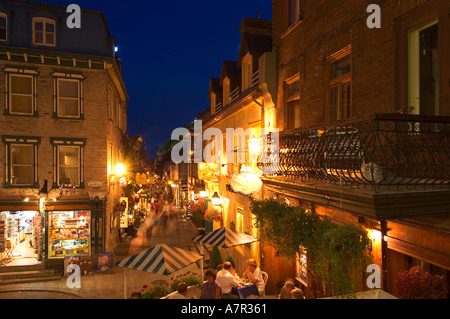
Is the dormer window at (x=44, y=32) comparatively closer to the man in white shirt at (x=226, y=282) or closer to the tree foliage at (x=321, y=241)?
the man in white shirt at (x=226, y=282)

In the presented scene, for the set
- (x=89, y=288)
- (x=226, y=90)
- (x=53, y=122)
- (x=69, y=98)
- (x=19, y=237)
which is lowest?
(x=89, y=288)

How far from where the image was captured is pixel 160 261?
28.8ft

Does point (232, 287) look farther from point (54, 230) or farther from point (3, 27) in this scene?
point (3, 27)

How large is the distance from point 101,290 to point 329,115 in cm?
1209

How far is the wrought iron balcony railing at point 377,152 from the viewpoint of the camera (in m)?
4.80

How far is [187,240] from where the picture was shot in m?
23.5

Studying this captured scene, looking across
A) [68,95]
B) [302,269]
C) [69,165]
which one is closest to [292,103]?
[302,269]

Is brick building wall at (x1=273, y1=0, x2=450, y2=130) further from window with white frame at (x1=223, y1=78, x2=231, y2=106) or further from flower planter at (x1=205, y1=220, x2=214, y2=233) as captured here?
flower planter at (x1=205, y1=220, x2=214, y2=233)

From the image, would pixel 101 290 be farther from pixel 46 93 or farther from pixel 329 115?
pixel 329 115

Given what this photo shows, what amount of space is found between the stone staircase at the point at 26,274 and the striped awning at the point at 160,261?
9.36 metres

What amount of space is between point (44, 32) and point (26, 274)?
42.1 ft

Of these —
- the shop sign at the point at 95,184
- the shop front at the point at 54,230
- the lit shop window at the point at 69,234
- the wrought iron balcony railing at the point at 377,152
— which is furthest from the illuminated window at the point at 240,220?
the lit shop window at the point at 69,234

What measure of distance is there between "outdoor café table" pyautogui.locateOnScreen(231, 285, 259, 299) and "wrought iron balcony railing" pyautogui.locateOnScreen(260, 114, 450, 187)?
354 centimetres

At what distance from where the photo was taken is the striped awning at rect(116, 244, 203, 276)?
8625 millimetres
